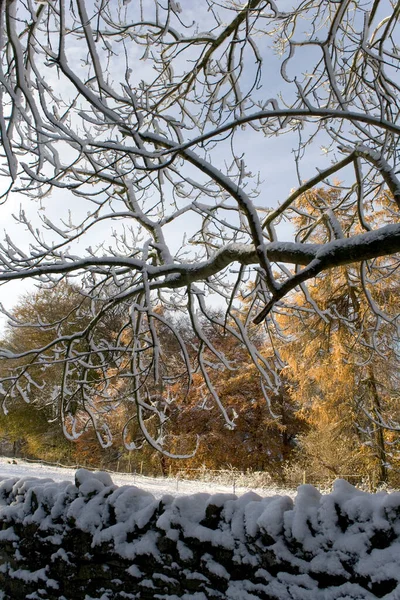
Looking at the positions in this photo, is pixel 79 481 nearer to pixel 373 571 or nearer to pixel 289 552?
pixel 289 552

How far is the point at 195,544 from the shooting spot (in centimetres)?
277

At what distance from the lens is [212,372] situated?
18.3m

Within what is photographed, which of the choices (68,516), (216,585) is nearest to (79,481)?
(68,516)

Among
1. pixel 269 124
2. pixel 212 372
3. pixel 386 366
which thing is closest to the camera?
pixel 269 124

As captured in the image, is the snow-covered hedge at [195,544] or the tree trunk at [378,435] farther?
the tree trunk at [378,435]

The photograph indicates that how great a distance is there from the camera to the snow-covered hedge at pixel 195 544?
222 cm

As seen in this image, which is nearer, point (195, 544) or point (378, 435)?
point (195, 544)

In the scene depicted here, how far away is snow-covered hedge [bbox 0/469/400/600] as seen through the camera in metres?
2.22

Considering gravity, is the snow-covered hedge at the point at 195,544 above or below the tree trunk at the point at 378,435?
below

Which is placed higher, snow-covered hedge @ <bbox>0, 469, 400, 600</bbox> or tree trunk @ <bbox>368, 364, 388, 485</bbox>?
tree trunk @ <bbox>368, 364, 388, 485</bbox>

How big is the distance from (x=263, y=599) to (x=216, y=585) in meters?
0.33

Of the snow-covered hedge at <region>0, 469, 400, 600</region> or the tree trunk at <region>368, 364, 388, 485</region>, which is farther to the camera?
the tree trunk at <region>368, 364, 388, 485</region>

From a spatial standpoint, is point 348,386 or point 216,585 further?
point 348,386

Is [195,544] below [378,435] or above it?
below
